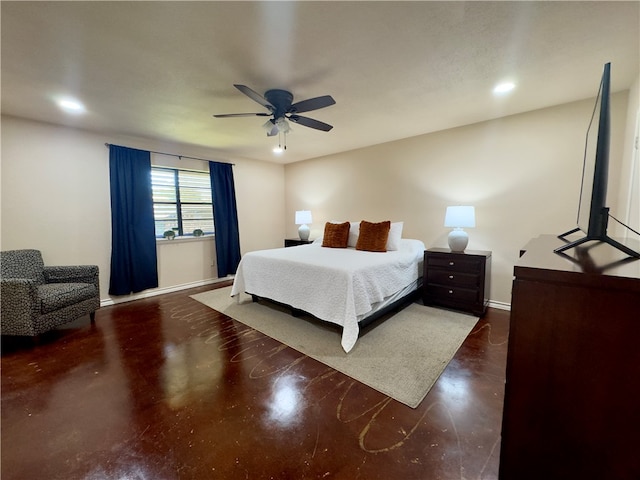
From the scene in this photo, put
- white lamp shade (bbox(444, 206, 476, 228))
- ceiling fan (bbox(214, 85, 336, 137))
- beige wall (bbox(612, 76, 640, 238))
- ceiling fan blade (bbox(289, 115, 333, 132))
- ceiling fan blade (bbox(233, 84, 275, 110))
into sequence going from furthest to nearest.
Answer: white lamp shade (bbox(444, 206, 476, 228)) < ceiling fan blade (bbox(289, 115, 333, 132)) < ceiling fan (bbox(214, 85, 336, 137)) < beige wall (bbox(612, 76, 640, 238)) < ceiling fan blade (bbox(233, 84, 275, 110))

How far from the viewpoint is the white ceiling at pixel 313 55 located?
1.50 metres

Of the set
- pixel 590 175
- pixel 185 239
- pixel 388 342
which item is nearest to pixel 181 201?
pixel 185 239

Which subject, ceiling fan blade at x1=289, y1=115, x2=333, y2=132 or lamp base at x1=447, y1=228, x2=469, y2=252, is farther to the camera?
lamp base at x1=447, y1=228, x2=469, y2=252

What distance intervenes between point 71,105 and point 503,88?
418 cm

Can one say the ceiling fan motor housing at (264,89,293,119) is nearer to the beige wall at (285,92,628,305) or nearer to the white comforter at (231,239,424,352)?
the white comforter at (231,239,424,352)

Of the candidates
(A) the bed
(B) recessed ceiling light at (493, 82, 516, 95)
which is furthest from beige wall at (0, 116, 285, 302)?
(B) recessed ceiling light at (493, 82, 516, 95)

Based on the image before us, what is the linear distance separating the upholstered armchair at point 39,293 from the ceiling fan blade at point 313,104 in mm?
2860

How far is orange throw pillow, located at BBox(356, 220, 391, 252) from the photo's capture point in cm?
351

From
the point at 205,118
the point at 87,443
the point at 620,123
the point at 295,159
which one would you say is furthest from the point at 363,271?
the point at 295,159

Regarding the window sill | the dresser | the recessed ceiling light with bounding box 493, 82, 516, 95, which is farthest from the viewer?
the window sill

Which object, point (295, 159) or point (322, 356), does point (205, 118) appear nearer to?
point (295, 159)

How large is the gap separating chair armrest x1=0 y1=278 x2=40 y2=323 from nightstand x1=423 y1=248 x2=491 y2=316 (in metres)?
4.06

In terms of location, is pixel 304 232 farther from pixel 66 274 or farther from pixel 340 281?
pixel 66 274

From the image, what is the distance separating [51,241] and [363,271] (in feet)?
12.4
